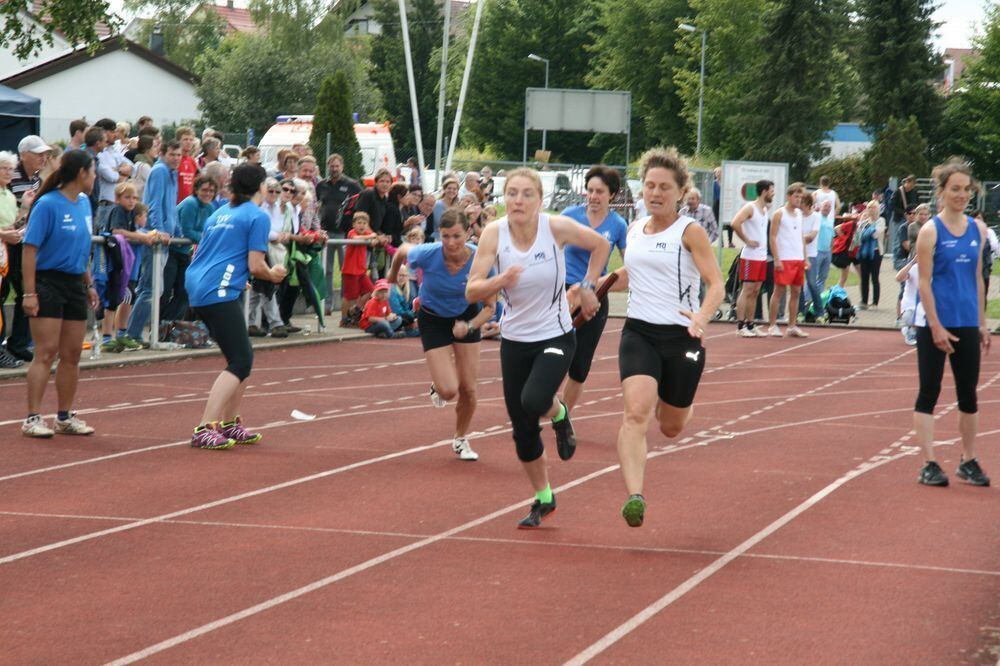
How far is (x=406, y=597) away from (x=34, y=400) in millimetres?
5290

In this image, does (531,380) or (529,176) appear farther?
(529,176)

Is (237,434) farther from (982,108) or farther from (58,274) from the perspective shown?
(982,108)

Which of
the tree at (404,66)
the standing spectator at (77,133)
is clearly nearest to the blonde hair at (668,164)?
the standing spectator at (77,133)

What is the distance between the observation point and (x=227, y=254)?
1112 cm

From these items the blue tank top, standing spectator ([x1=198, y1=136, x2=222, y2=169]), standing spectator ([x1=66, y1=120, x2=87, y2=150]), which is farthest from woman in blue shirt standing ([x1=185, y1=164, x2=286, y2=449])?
standing spectator ([x1=198, y1=136, x2=222, y2=169])

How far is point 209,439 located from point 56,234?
1798mm

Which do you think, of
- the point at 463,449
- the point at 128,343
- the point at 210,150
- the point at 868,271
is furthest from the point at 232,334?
the point at 868,271

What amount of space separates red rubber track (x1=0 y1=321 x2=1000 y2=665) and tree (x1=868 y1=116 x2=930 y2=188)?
4903 centimetres

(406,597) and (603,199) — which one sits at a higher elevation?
(603,199)

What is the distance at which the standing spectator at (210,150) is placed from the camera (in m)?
18.5

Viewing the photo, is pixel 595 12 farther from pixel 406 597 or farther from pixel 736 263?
pixel 406 597

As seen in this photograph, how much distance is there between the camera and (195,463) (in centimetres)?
1043

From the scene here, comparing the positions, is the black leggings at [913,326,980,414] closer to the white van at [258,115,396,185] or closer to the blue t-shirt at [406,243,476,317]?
the blue t-shirt at [406,243,476,317]

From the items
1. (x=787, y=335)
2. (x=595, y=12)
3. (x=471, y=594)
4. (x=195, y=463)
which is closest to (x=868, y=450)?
(x=195, y=463)
